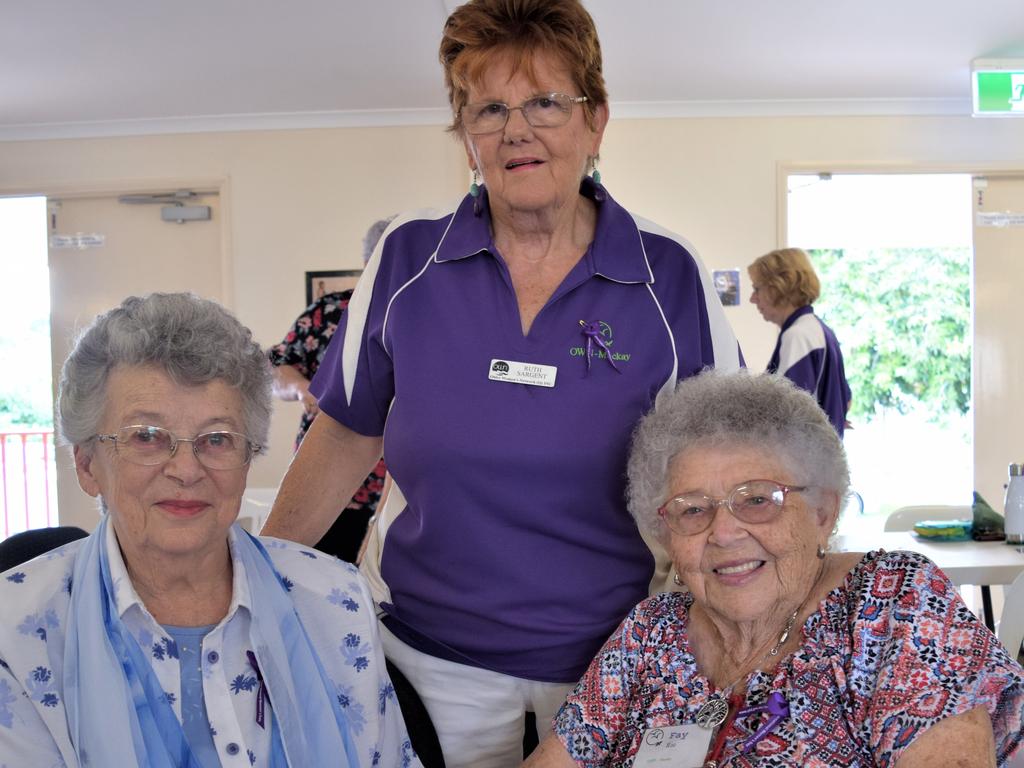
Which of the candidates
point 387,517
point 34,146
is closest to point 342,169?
point 34,146

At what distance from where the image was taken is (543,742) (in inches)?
61.7

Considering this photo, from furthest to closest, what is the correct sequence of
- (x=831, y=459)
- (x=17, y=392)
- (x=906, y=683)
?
(x=17, y=392), (x=831, y=459), (x=906, y=683)

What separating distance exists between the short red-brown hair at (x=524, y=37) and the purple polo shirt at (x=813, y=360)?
3477 mm

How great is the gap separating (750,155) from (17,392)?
6.35 m

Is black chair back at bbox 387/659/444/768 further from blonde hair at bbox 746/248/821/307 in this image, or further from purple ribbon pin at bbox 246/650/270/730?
blonde hair at bbox 746/248/821/307

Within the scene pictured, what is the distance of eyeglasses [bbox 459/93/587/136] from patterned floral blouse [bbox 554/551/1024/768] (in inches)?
32.7

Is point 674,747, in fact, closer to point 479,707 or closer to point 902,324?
point 479,707

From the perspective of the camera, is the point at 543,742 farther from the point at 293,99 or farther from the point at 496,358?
the point at 293,99

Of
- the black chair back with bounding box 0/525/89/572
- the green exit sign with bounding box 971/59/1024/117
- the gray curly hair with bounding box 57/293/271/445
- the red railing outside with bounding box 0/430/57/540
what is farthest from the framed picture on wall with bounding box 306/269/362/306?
the gray curly hair with bounding box 57/293/271/445

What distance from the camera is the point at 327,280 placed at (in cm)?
662

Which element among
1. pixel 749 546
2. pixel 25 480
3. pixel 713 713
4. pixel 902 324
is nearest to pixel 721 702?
pixel 713 713

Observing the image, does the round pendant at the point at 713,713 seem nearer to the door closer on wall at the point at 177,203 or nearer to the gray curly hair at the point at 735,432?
the gray curly hair at the point at 735,432

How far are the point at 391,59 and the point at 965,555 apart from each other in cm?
392

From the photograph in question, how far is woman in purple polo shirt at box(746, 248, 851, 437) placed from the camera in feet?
16.1
